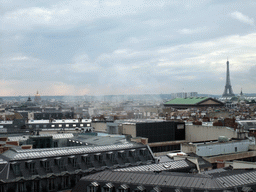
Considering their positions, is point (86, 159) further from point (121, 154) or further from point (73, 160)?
point (121, 154)

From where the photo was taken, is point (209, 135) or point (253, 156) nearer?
point (253, 156)

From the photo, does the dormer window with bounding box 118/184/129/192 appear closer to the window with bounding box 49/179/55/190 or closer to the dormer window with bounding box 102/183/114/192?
the dormer window with bounding box 102/183/114/192

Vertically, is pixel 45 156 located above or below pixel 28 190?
above

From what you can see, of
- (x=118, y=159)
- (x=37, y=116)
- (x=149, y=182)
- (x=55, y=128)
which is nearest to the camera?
(x=149, y=182)

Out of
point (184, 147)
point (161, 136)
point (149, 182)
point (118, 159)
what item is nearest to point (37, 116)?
point (161, 136)

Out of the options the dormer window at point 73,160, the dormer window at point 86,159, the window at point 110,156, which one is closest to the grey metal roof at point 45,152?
the dormer window at point 86,159

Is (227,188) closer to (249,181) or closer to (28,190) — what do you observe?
(249,181)

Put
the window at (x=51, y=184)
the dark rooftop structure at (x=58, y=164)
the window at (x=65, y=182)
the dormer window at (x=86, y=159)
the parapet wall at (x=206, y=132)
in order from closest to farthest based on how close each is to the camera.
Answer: the dark rooftop structure at (x=58, y=164)
the window at (x=51, y=184)
the window at (x=65, y=182)
the dormer window at (x=86, y=159)
the parapet wall at (x=206, y=132)

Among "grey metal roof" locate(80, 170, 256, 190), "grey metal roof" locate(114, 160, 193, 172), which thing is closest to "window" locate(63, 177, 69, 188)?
"grey metal roof" locate(114, 160, 193, 172)

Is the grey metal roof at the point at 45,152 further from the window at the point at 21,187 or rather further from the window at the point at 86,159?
the window at the point at 21,187

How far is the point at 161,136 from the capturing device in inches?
3799

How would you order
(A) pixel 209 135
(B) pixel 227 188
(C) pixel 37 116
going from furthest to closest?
(C) pixel 37 116 < (A) pixel 209 135 < (B) pixel 227 188

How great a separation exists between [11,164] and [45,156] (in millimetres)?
4390

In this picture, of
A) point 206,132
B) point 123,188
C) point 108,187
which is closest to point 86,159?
point 108,187
